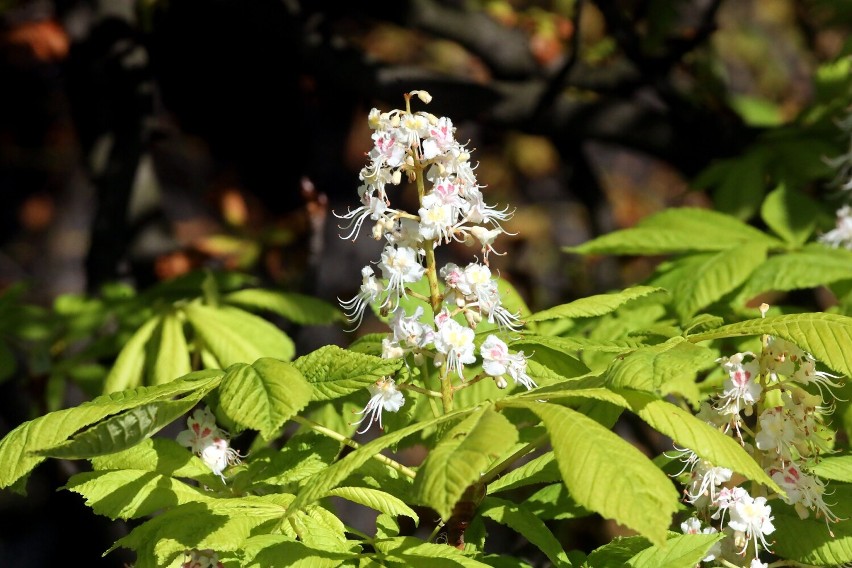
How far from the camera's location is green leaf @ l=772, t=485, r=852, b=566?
3.79 ft

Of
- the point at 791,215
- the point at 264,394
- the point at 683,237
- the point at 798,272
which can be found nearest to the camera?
the point at 264,394

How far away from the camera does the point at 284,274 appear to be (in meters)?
2.96

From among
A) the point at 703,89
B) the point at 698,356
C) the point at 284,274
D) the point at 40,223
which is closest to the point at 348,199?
the point at 284,274

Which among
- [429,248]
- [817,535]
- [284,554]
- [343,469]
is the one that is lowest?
[817,535]

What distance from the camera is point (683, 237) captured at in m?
1.76

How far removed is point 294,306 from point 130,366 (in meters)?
0.31

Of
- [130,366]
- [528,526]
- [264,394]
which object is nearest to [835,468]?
[528,526]

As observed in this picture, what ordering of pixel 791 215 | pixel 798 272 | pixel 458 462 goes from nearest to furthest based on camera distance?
pixel 458 462
pixel 798 272
pixel 791 215

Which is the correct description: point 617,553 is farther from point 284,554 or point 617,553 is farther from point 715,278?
point 715,278

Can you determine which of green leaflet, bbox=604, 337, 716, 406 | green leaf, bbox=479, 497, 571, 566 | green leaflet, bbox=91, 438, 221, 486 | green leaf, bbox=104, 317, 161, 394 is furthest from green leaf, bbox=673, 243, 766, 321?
green leaf, bbox=104, 317, 161, 394

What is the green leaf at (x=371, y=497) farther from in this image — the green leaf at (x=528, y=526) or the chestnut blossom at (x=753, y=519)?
the chestnut blossom at (x=753, y=519)

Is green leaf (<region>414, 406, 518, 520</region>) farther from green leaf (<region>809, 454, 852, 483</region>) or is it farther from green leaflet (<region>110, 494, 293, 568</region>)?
green leaf (<region>809, 454, 852, 483</region>)

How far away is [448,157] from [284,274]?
1928mm

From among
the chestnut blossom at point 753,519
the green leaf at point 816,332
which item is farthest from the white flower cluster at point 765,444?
the green leaf at point 816,332
